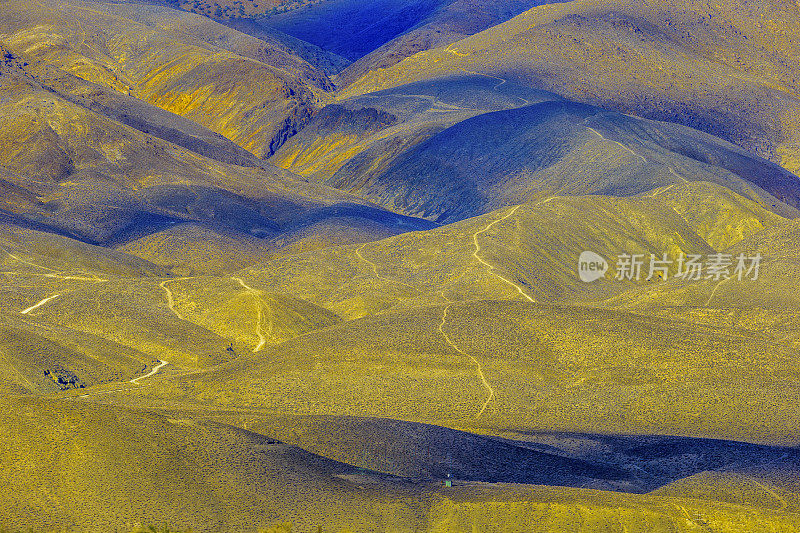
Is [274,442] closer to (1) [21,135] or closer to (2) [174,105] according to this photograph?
(1) [21,135]

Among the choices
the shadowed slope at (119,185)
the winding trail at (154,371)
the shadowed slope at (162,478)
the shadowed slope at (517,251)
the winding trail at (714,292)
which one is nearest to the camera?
the shadowed slope at (162,478)

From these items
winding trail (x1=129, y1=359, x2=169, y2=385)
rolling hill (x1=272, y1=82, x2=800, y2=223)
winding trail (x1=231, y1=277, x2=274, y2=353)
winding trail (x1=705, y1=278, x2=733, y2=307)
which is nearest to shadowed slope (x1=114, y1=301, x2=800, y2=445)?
winding trail (x1=129, y1=359, x2=169, y2=385)

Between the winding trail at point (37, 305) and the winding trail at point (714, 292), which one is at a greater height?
the winding trail at point (714, 292)

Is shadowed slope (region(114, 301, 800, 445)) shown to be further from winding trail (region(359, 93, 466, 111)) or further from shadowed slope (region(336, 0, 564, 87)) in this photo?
shadowed slope (region(336, 0, 564, 87))

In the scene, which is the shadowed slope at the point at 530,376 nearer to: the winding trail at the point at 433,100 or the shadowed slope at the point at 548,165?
the shadowed slope at the point at 548,165

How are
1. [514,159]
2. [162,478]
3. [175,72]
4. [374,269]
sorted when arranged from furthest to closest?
[175,72]
[514,159]
[374,269]
[162,478]

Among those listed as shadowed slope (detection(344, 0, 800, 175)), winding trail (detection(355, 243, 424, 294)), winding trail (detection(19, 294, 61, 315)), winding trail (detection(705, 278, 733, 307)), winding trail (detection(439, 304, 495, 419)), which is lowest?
winding trail (detection(19, 294, 61, 315))

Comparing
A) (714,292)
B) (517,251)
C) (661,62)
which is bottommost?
(517,251)

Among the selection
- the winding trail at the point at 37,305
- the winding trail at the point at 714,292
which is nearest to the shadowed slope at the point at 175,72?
the winding trail at the point at 37,305

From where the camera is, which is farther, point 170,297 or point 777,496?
point 170,297

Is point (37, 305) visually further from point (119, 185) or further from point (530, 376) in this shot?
point (119, 185)

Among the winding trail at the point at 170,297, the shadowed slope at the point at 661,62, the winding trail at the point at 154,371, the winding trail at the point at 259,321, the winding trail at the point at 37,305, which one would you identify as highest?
the shadowed slope at the point at 661,62

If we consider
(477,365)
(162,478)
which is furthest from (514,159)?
(162,478)
